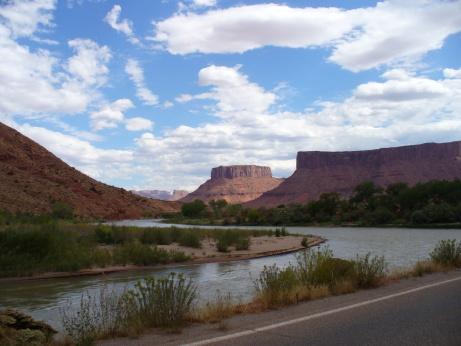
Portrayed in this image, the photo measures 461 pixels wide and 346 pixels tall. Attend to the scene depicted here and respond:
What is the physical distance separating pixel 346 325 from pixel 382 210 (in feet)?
253

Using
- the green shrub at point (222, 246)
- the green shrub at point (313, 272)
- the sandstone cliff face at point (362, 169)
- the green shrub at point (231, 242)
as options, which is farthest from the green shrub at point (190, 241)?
the sandstone cliff face at point (362, 169)

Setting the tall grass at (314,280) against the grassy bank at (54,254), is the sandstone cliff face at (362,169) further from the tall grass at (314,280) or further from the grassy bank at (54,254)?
the tall grass at (314,280)

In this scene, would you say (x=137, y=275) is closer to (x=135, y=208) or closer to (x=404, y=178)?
(x=135, y=208)

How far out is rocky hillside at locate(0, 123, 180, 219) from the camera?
68.1 metres

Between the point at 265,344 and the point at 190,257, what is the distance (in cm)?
2268

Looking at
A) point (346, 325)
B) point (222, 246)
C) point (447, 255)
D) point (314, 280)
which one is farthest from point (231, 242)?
point (346, 325)

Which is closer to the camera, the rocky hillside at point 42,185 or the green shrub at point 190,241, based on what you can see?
the green shrub at point 190,241

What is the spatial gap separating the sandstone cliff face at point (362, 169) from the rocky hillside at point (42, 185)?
80.6m

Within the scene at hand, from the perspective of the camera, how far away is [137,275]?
71.9 feet

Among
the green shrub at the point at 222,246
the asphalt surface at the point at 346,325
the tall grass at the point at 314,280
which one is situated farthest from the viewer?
the green shrub at the point at 222,246

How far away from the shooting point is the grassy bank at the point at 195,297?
286 inches

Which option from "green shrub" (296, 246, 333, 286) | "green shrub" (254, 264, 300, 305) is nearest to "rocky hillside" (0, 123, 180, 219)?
"green shrub" (296, 246, 333, 286)

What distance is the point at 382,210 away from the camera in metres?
80.5

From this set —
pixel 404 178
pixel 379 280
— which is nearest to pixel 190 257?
pixel 379 280
